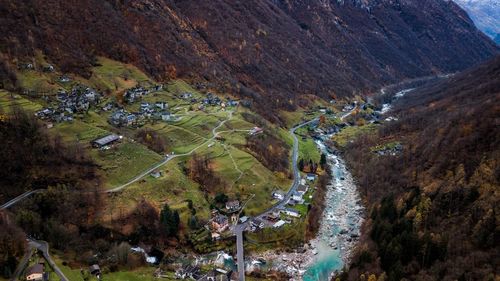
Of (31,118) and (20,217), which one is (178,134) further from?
(20,217)

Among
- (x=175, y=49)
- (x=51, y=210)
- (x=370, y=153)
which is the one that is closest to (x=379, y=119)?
(x=370, y=153)

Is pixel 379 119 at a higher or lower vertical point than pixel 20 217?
higher

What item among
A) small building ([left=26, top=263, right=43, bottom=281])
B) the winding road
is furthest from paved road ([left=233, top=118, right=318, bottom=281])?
small building ([left=26, top=263, right=43, bottom=281])

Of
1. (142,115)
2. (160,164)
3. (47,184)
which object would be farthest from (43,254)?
(142,115)

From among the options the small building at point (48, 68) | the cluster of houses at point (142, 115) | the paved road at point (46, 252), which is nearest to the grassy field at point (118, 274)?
the paved road at point (46, 252)

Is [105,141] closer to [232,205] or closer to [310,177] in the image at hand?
[232,205]

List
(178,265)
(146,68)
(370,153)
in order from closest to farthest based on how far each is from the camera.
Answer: (178,265)
(370,153)
(146,68)

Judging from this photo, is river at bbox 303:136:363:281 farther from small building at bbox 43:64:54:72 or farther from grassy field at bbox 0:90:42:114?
small building at bbox 43:64:54:72
